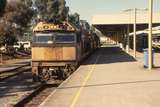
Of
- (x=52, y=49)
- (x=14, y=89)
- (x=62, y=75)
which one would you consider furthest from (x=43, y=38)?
(x=14, y=89)

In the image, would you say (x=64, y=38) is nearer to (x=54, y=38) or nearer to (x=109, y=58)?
(x=54, y=38)

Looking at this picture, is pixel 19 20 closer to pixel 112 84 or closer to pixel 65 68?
pixel 65 68

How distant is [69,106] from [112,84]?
20.0 ft

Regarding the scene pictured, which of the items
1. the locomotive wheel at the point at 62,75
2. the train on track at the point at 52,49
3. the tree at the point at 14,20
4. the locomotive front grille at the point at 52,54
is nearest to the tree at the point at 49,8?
the tree at the point at 14,20

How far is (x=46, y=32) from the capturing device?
85.6ft

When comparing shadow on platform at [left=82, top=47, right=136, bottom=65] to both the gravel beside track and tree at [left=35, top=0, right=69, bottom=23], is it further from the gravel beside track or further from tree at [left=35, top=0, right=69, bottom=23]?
tree at [left=35, top=0, right=69, bottom=23]

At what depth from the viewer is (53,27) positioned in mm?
26062

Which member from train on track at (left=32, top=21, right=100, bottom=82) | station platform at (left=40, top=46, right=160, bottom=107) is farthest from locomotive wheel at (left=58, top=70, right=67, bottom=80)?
station platform at (left=40, top=46, right=160, bottom=107)

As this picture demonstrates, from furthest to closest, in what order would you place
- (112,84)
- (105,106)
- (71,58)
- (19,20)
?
(19,20), (71,58), (112,84), (105,106)

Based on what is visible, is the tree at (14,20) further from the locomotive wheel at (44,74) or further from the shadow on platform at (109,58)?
the locomotive wheel at (44,74)

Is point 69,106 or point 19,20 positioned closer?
point 69,106

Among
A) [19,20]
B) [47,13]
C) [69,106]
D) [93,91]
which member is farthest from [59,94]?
[47,13]

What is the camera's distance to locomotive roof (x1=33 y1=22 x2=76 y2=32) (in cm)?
2595

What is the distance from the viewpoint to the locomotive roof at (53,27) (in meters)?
26.0
